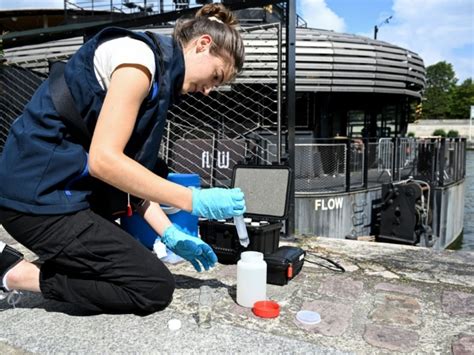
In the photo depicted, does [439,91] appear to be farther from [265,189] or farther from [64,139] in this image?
[64,139]

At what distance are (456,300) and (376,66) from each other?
9728 mm

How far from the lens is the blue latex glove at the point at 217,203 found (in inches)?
69.9

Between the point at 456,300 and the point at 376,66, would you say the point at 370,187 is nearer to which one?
the point at 376,66

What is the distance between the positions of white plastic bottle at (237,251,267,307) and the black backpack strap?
0.94 meters

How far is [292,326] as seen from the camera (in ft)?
6.26

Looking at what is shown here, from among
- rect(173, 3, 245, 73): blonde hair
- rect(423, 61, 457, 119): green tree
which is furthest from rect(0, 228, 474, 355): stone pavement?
rect(423, 61, 457, 119): green tree

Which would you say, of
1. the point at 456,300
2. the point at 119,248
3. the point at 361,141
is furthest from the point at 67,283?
the point at 361,141

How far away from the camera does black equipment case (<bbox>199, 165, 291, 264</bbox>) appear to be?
2777 millimetres

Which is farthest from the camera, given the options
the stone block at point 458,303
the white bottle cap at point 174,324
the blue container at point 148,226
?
the blue container at point 148,226

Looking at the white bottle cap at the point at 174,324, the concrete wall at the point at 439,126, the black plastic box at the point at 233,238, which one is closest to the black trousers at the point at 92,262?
the white bottle cap at the point at 174,324

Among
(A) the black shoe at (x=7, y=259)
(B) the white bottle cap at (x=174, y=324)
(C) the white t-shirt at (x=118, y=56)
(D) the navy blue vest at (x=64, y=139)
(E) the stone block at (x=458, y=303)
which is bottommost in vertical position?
(E) the stone block at (x=458, y=303)

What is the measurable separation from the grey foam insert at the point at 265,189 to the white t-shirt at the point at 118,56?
1.37m

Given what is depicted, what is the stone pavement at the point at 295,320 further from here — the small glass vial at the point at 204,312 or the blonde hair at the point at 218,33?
the blonde hair at the point at 218,33

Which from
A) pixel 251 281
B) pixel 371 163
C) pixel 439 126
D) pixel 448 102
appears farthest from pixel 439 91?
pixel 251 281
